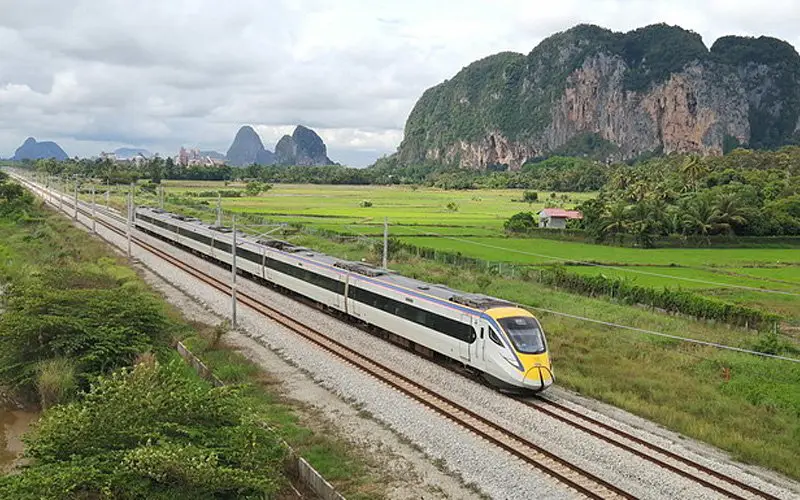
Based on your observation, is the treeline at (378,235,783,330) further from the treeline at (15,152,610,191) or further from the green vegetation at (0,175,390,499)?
the treeline at (15,152,610,191)

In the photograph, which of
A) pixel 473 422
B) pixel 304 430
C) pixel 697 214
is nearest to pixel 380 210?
pixel 697 214

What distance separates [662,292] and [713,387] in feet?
43.3

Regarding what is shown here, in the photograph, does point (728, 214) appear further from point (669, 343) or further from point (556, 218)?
point (669, 343)

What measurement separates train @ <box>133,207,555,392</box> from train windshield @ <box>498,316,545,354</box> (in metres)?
0.03

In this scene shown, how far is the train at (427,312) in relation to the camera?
17.6 m

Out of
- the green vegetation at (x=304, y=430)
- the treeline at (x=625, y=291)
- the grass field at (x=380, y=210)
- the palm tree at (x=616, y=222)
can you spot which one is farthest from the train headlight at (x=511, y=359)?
the palm tree at (x=616, y=222)

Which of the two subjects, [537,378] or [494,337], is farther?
[494,337]

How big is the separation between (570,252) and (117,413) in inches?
1795

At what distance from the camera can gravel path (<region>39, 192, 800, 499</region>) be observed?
12953 mm

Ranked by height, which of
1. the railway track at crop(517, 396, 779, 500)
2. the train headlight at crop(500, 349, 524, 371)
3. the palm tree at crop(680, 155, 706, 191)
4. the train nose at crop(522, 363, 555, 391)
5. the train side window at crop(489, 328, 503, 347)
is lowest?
the railway track at crop(517, 396, 779, 500)

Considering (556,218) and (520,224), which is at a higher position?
(556,218)

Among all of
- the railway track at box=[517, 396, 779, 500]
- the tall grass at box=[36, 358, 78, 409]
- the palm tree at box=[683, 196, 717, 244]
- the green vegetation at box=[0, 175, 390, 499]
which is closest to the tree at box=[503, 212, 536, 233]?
the palm tree at box=[683, 196, 717, 244]

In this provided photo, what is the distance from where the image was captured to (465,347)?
62.3 feet

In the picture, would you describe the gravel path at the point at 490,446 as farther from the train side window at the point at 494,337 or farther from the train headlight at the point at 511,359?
the train side window at the point at 494,337
